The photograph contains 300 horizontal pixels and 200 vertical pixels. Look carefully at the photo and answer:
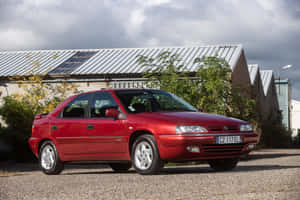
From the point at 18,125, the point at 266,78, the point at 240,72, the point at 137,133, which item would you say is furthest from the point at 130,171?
the point at 266,78

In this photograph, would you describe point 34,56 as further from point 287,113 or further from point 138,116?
point 287,113

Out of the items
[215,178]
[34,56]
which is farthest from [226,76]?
[34,56]

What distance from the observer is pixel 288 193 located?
241 inches

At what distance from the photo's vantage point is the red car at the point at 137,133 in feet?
29.4

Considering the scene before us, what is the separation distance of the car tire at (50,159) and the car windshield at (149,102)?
1.78 m

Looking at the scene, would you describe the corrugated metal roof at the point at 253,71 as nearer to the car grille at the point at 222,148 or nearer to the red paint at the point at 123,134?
the red paint at the point at 123,134

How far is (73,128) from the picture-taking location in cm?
1038

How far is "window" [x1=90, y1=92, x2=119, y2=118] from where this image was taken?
397 inches

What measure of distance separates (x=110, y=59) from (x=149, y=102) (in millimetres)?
21246

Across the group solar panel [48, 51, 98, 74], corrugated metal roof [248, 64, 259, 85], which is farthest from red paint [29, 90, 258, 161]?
corrugated metal roof [248, 64, 259, 85]

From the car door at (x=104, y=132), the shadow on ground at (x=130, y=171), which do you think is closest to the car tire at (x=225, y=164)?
the shadow on ground at (x=130, y=171)

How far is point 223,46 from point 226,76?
1505cm

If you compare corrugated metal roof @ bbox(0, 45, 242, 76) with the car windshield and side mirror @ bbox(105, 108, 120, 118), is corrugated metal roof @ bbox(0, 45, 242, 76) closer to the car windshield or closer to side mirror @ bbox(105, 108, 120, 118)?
the car windshield

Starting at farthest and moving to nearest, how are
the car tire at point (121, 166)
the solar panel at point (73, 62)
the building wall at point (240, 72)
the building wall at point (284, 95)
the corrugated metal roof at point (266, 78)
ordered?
the building wall at point (284, 95), the corrugated metal roof at point (266, 78), the solar panel at point (73, 62), the building wall at point (240, 72), the car tire at point (121, 166)
